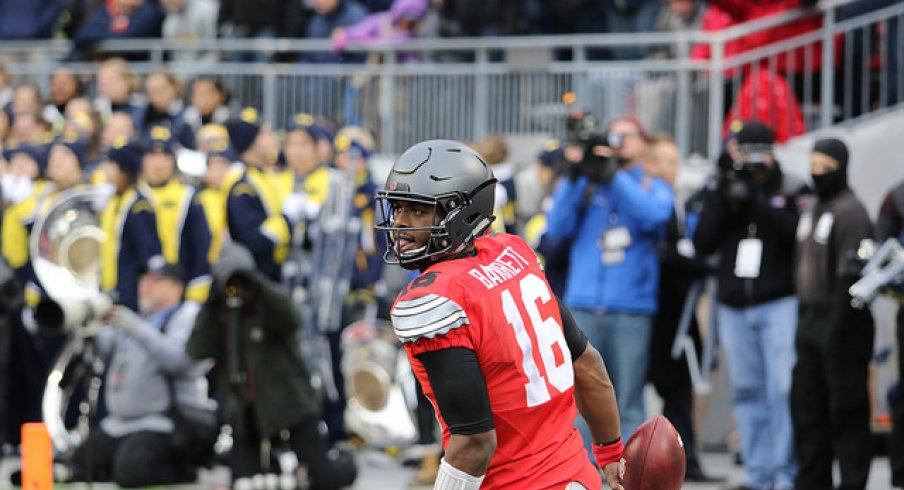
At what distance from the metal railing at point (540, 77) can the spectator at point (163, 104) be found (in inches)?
41.0

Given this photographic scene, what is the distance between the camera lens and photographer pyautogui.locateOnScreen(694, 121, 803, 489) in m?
10.4

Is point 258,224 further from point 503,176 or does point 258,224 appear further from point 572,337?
point 572,337

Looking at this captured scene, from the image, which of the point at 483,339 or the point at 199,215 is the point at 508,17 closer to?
the point at 199,215

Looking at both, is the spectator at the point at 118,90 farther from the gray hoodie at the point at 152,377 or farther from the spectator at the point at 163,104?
the gray hoodie at the point at 152,377

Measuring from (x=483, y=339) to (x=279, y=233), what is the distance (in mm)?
7534

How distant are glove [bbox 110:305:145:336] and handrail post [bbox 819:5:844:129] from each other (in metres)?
5.36

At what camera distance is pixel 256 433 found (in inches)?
429

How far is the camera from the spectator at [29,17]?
18.2 meters

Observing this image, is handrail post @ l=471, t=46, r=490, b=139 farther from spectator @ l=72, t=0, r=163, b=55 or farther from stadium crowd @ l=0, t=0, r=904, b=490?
spectator @ l=72, t=0, r=163, b=55

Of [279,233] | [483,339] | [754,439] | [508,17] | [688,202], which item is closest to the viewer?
[483,339]

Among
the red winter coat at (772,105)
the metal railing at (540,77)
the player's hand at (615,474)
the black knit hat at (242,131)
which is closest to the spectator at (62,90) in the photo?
the metal railing at (540,77)

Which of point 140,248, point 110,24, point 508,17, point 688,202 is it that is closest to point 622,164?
point 688,202

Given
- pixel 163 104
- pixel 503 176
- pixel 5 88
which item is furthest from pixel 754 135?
pixel 5 88

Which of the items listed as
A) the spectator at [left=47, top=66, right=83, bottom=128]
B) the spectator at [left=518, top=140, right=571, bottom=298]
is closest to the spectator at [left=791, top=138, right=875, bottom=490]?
the spectator at [left=518, top=140, right=571, bottom=298]
